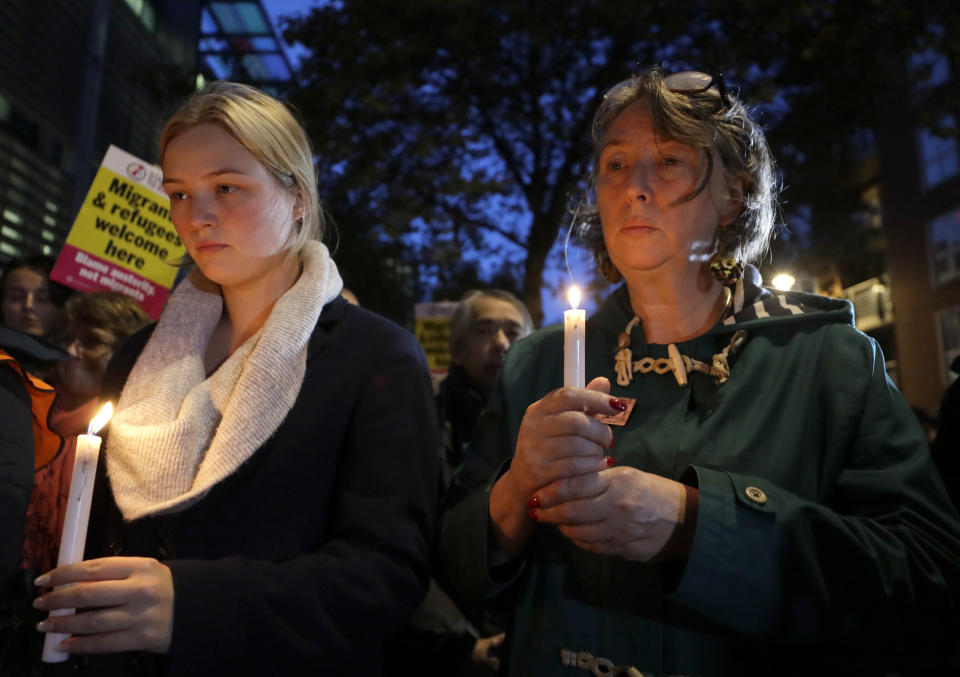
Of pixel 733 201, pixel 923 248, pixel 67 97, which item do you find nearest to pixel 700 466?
pixel 733 201

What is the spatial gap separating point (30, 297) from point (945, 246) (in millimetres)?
20692

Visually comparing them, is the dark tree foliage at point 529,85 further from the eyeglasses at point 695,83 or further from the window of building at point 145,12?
the eyeglasses at point 695,83

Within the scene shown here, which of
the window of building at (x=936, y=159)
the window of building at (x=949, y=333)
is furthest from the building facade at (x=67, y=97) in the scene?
the window of building at (x=949, y=333)

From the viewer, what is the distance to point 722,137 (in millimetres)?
1931

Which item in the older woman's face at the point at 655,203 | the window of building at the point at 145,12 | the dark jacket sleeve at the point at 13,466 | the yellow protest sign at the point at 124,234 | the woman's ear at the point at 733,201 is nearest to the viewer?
the dark jacket sleeve at the point at 13,466

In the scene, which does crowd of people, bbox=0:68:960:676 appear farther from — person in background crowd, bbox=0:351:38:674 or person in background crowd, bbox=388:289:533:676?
person in background crowd, bbox=388:289:533:676

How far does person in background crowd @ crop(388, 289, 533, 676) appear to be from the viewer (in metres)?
2.90

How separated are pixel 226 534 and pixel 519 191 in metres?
11.8

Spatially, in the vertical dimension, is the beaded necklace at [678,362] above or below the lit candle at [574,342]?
above

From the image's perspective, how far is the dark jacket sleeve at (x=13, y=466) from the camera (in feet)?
5.64

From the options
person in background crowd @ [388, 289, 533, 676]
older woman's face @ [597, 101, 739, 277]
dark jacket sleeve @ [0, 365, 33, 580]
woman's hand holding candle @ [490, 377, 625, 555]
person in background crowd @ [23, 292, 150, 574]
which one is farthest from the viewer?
person in background crowd @ [23, 292, 150, 574]

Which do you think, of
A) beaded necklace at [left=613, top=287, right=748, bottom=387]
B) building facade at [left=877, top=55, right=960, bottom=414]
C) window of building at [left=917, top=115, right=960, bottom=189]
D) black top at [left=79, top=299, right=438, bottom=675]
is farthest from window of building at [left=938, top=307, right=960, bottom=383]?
black top at [left=79, top=299, right=438, bottom=675]

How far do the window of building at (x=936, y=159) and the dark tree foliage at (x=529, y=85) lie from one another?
27.9ft

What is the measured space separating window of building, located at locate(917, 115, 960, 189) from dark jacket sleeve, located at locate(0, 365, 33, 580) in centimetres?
2130
